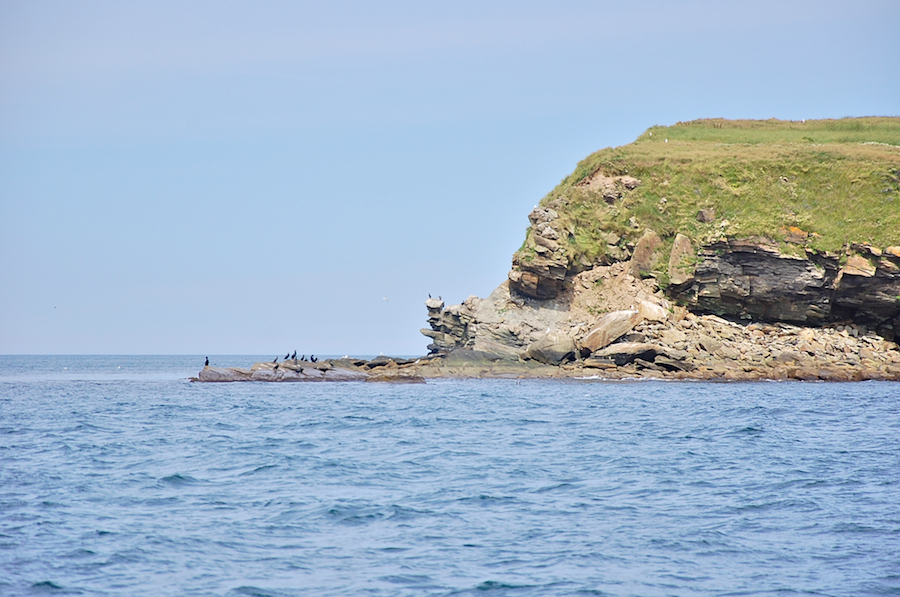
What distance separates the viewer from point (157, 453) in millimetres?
21391

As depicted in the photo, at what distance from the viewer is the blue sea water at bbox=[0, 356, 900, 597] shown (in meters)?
11.1

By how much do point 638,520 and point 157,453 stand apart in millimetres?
13036

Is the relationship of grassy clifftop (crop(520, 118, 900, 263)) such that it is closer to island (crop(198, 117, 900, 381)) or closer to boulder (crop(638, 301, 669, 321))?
island (crop(198, 117, 900, 381))

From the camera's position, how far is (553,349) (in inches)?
1825

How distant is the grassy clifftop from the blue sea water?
19.4m

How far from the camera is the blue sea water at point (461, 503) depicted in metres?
11.1

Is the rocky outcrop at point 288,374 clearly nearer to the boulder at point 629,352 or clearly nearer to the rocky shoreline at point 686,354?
the rocky shoreline at point 686,354

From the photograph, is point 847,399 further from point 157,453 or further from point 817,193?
point 157,453

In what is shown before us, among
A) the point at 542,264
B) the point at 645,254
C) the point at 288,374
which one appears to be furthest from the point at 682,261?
the point at 288,374

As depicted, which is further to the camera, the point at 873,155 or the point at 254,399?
the point at 873,155

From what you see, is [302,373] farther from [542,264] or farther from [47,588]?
[47,588]

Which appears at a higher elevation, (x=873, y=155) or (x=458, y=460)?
(x=873, y=155)

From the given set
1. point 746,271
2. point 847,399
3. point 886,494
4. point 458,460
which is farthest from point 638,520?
point 746,271

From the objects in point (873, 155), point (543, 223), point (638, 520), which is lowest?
point (638, 520)
